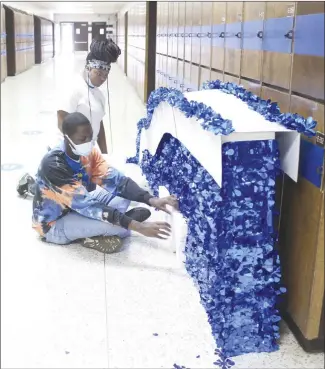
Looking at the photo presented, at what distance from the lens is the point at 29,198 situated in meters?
3.56

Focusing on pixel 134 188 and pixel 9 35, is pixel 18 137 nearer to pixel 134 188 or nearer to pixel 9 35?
pixel 134 188

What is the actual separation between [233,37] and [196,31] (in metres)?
1.16

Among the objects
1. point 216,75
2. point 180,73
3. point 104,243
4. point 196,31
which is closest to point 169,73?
point 180,73

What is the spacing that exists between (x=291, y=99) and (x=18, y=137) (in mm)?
3369

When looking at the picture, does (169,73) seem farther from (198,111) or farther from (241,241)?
(241,241)

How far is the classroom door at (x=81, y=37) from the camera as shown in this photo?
1922 mm

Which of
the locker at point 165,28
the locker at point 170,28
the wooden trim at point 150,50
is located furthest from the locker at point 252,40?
the wooden trim at point 150,50

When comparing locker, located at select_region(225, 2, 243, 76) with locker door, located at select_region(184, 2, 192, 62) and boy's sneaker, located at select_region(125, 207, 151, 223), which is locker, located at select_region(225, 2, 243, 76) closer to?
boy's sneaker, located at select_region(125, 207, 151, 223)

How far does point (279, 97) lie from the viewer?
211 centimetres

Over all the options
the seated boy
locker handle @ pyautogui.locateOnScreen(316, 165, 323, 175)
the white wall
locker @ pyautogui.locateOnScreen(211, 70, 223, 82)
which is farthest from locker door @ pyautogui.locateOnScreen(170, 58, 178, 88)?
the white wall

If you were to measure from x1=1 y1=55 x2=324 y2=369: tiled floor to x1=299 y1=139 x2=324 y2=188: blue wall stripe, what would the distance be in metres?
0.71

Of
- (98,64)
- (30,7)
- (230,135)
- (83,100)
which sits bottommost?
(230,135)

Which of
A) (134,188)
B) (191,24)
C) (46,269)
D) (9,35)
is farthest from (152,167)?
(9,35)

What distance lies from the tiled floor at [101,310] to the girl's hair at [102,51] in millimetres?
62
